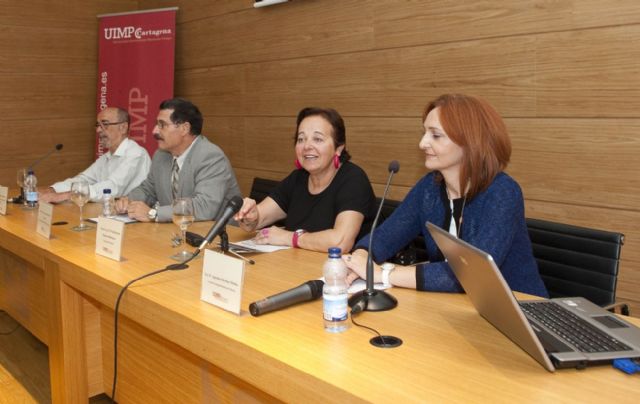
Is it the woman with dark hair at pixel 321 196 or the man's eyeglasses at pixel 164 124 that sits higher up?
the man's eyeglasses at pixel 164 124

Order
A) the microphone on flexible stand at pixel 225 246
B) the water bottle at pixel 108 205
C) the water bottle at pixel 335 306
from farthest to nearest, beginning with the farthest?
1. the water bottle at pixel 108 205
2. the microphone on flexible stand at pixel 225 246
3. the water bottle at pixel 335 306

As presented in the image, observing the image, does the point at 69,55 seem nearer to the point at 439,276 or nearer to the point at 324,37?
the point at 324,37

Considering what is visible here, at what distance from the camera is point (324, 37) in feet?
12.9

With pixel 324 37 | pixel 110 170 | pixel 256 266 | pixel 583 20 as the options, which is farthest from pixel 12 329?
pixel 583 20

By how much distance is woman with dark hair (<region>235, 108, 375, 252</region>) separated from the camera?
241 centimetres

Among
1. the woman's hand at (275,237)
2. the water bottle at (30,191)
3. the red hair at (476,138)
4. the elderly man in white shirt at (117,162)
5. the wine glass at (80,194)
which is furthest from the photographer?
the elderly man in white shirt at (117,162)

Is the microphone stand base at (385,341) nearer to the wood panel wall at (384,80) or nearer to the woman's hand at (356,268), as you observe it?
the woman's hand at (356,268)

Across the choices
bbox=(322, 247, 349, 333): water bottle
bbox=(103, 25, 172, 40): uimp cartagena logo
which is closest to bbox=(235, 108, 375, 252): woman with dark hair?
bbox=(322, 247, 349, 333): water bottle

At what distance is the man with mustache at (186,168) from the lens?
120 inches

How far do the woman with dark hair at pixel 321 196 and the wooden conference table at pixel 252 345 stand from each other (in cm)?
14

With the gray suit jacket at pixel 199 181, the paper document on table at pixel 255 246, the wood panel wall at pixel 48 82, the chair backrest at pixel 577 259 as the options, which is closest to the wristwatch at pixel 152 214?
the gray suit jacket at pixel 199 181

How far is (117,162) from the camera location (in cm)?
391

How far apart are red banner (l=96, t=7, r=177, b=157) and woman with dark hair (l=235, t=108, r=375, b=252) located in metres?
2.58

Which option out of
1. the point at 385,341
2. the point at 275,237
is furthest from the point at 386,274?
the point at 275,237
